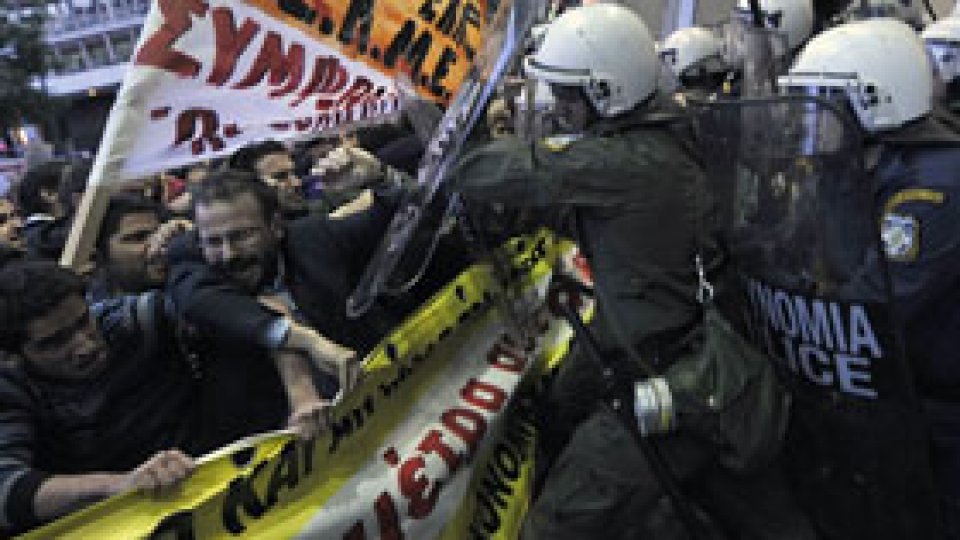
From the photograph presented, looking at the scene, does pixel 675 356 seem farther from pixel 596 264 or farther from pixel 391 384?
pixel 391 384

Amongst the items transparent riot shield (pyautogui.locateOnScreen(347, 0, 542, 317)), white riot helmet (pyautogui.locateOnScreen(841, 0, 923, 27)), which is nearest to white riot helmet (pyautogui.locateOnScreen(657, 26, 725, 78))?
white riot helmet (pyautogui.locateOnScreen(841, 0, 923, 27))

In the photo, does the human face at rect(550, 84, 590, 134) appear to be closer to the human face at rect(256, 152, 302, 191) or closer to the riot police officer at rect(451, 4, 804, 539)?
the riot police officer at rect(451, 4, 804, 539)

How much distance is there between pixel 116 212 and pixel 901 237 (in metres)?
2.54

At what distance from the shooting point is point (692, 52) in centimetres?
603

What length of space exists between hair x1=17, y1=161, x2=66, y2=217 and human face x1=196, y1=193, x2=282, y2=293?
373 cm

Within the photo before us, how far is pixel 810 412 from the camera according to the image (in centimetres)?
229

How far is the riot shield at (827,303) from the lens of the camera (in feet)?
6.41

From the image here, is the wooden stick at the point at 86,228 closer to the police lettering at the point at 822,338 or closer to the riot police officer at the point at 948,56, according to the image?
the police lettering at the point at 822,338

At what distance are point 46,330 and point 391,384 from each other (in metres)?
0.93

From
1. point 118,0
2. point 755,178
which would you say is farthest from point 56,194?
point 118,0

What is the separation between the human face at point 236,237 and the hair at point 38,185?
3732 millimetres

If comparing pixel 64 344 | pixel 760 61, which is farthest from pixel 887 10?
pixel 64 344

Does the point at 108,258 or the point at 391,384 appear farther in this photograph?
the point at 108,258

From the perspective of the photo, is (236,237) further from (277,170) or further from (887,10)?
(887,10)
